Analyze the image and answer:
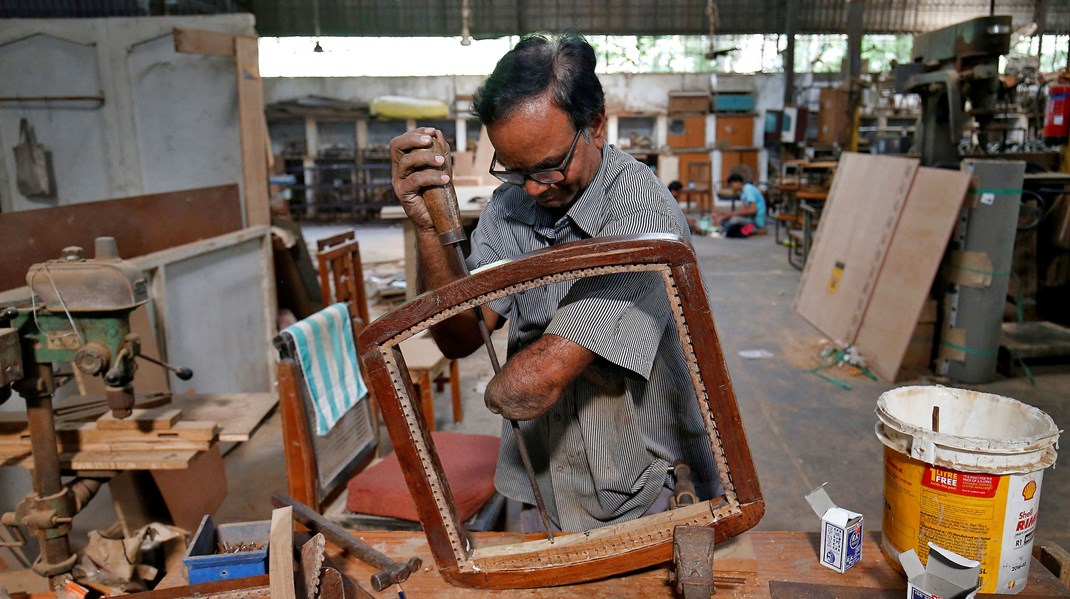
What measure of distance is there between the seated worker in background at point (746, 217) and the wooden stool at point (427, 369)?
7.41 metres

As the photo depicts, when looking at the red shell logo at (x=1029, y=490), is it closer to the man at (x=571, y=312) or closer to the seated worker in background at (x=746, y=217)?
the man at (x=571, y=312)

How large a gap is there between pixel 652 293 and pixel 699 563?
435mm

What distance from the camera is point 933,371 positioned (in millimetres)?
4750

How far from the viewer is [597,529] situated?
1.32 meters

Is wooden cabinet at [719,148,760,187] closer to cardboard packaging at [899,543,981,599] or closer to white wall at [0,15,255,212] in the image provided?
white wall at [0,15,255,212]

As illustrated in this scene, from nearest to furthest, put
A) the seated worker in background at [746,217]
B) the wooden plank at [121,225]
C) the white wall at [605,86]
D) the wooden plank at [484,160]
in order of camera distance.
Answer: the wooden plank at [121,225], the wooden plank at [484,160], the seated worker in background at [746,217], the white wall at [605,86]

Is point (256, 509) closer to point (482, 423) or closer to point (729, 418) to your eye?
point (482, 423)

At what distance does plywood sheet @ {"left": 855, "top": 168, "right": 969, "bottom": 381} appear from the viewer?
4473 mm

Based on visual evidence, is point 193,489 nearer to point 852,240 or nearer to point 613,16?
point 852,240

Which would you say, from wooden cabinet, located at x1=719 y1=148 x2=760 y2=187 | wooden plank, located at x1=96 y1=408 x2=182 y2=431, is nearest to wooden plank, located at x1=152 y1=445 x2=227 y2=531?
wooden plank, located at x1=96 y1=408 x2=182 y2=431

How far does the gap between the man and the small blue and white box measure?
0.24 m

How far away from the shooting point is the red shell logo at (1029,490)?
1097 millimetres

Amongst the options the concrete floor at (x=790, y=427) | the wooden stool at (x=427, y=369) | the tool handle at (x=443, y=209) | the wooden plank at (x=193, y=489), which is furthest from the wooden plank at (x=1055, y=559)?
the wooden plank at (x=193, y=489)

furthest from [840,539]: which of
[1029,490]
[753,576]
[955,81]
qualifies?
[955,81]
